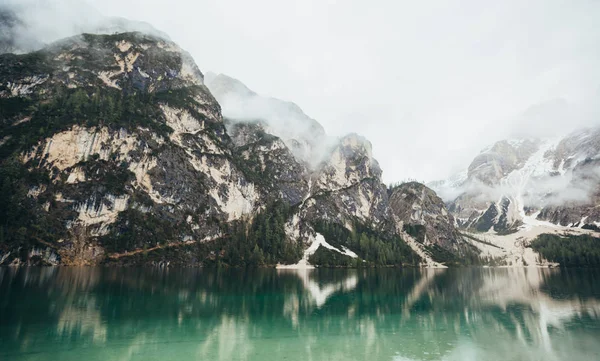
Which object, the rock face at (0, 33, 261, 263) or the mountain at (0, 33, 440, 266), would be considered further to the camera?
the rock face at (0, 33, 261, 263)

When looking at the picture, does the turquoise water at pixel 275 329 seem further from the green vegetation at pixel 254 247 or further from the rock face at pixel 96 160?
the green vegetation at pixel 254 247

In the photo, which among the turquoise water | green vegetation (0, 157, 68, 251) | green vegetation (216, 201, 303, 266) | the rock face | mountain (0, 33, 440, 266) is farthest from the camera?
green vegetation (216, 201, 303, 266)

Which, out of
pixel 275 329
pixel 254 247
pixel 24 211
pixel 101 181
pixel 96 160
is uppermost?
pixel 96 160

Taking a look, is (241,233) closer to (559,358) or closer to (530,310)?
(530,310)

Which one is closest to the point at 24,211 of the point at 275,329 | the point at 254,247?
the point at 254,247

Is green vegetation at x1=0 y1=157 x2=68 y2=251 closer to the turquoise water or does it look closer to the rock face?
the rock face

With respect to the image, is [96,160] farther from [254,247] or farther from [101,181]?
[254,247]

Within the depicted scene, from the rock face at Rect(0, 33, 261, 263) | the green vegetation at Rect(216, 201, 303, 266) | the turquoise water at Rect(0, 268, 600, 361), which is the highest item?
the rock face at Rect(0, 33, 261, 263)

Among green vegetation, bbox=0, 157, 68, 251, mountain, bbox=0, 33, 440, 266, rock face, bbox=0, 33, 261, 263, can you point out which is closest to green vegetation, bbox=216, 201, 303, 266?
mountain, bbox=0, 33, 440, 266

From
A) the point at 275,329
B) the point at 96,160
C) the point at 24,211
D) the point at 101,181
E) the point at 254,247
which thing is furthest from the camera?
the point at 254,247

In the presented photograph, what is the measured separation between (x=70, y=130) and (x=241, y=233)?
9439cm

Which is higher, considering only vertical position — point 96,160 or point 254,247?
point 96,160

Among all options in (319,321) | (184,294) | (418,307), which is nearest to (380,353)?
(319,321)

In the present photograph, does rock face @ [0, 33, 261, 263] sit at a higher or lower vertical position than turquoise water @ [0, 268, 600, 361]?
higher
